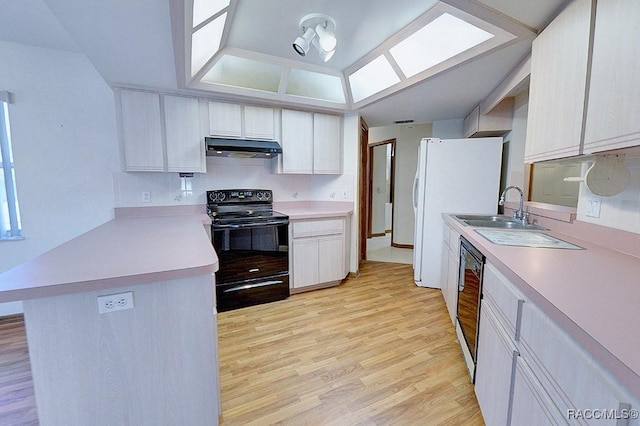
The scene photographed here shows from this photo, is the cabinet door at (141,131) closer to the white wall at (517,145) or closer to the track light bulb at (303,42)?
the track light bulb at (303,42)

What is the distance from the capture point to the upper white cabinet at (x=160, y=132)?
2.48 m

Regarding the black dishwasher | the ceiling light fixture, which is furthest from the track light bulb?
the black dishwasher

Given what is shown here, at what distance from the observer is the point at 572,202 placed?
78.7 inches

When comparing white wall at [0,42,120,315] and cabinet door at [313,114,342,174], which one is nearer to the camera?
white wall at [0,42,120,315]

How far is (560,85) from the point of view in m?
1.35

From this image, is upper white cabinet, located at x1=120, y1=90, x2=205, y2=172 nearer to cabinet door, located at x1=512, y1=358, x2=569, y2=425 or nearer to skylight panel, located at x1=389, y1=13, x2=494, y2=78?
skylight panel, located at x1=389, y1=13, x2=494, y2=78

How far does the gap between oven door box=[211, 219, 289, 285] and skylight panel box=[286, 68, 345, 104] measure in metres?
1.44

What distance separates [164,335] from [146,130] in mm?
2166

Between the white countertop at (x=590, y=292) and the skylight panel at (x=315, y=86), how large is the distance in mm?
2354

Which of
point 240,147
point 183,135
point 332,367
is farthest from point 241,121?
point 332,367

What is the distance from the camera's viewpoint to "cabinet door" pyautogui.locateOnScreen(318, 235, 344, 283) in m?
3.12

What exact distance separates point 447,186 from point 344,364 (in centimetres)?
215

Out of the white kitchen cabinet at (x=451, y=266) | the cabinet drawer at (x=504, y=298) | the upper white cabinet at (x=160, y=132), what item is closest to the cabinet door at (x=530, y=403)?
the cabinet drawer at (x=504, y=298)

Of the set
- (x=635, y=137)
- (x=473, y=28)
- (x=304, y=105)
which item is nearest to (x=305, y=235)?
(x=304, y=105)
